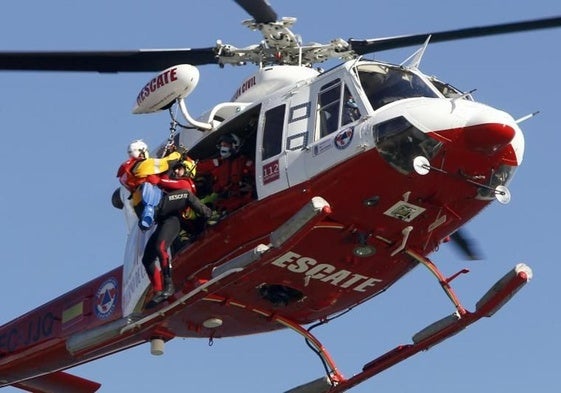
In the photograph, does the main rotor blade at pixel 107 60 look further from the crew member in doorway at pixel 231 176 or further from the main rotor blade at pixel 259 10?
the crew member in doorway at pixel 231 176

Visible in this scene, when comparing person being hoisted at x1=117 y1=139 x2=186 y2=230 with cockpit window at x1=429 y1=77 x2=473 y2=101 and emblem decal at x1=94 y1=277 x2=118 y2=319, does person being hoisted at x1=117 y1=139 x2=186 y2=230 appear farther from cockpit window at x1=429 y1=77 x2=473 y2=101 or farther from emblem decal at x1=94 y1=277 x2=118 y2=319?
cockpit window at x1=429 y1=77 x2=473 y2=101

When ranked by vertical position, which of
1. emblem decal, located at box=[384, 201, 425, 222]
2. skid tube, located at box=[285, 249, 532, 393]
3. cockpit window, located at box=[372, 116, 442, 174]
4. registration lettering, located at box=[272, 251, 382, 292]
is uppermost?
cockpit window, located at box=[372, 116, 442, 174]

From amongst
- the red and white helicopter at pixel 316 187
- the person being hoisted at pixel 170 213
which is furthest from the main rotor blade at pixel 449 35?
the person being hoisted at pixel 170 213

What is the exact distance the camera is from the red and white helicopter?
580 inches

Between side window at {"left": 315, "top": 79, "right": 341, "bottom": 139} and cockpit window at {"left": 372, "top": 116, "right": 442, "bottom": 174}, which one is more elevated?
side window at {"left": 315, "top": 79, "right": 341, "bottom": 139}

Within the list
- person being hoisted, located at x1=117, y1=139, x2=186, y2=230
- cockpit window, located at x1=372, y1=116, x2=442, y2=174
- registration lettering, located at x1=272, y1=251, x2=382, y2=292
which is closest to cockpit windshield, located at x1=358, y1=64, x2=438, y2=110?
cockpit window, located at x1=372, y1=116, x2=442, y2=174

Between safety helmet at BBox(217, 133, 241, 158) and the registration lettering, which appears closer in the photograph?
the registration lettering

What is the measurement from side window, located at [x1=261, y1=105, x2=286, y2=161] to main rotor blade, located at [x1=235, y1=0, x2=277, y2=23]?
1377 mm

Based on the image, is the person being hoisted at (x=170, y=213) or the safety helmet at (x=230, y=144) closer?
the person being hoisted at (x=170, y=213)

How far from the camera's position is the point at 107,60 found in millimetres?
16688

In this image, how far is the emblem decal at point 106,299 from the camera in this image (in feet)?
58.3

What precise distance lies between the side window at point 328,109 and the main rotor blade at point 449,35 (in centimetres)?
195

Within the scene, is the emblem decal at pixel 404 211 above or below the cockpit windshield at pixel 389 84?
below

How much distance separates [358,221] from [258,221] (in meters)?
1.18
